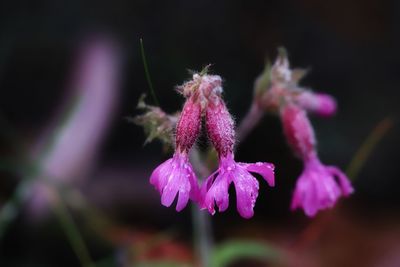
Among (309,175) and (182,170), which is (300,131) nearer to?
(309,175)

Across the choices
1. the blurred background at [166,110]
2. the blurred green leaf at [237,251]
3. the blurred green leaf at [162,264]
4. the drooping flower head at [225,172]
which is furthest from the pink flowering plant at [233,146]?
the blurred background at [166,110]

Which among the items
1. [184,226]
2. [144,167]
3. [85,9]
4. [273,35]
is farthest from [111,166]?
[273,35]

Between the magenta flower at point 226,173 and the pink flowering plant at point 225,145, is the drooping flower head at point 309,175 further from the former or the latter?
the magenta flower at point 226,173

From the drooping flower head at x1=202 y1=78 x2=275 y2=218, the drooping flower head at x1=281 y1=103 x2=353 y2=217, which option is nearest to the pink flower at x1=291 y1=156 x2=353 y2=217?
the drooping flower head at x1=281 y1=103 x2=353 y2=217

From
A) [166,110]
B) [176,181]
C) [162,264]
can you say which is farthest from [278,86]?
[166,110]

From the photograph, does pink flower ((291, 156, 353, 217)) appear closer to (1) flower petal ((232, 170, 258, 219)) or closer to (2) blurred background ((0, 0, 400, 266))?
(1) flower petal ((232, 170, 258, 219))

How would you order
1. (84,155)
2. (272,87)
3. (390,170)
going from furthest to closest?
(390,170)
(84,155)
(272,87)

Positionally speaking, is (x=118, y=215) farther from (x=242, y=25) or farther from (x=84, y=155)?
(x=242, y=25)
